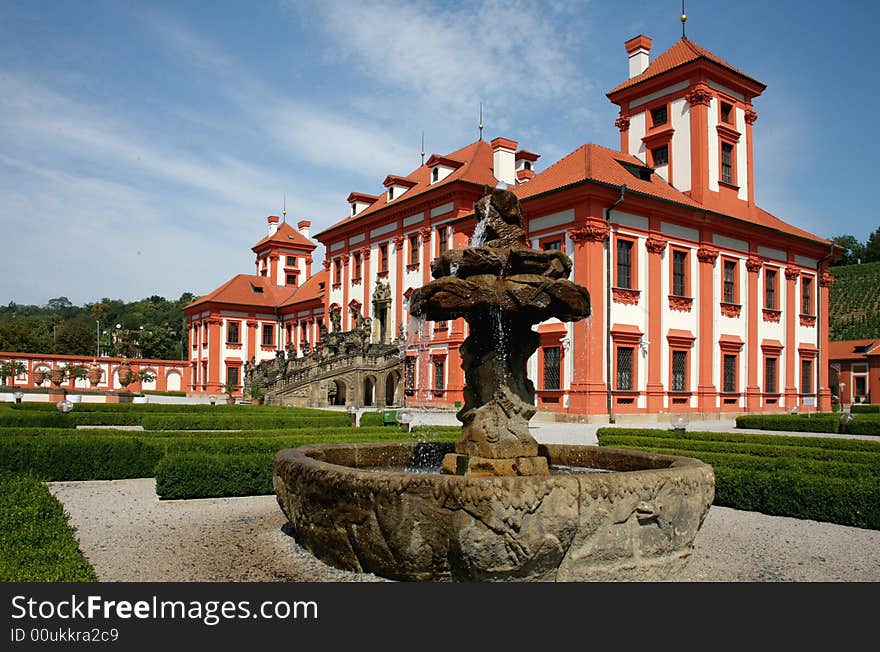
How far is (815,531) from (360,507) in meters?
5.95

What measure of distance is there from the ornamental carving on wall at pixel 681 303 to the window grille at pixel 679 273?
10.8 inches

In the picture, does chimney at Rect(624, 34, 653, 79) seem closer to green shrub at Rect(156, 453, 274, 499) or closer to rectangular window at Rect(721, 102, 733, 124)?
rectangular window at Rect(721, 102, 733, 124)

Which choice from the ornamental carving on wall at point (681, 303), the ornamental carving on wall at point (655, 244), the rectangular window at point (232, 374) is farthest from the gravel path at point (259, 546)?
the rectangular window at point (232, 374)

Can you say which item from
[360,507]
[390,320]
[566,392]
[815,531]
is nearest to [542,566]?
[360,507]

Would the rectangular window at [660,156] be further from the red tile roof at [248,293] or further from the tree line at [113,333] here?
the tree line at [113,333]

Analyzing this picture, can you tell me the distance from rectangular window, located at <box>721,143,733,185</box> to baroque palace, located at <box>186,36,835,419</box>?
0.11 metres

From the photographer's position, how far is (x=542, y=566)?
5.00 meters

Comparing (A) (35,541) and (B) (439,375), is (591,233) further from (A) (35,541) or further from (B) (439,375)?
(A) (35,541)

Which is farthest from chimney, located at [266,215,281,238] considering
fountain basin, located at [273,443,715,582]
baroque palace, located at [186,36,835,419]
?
fountain basin, located at [273,443,715,582]

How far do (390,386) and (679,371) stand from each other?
44.5ft

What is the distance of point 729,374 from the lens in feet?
95.8

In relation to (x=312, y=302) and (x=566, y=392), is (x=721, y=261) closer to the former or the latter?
(x=566, y=392)

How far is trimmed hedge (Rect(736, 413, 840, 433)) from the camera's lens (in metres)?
22.2

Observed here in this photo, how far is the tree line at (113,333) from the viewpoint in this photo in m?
61.7
